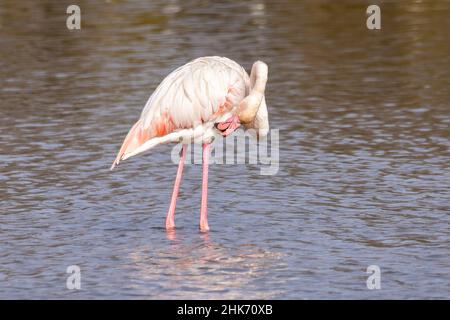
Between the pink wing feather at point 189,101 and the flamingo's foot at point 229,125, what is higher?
the pink wing feather at point 189,101

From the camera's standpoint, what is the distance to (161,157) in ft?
38.3

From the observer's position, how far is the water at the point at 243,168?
8195mm

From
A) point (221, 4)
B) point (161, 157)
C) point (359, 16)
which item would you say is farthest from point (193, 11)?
point (161, 157)

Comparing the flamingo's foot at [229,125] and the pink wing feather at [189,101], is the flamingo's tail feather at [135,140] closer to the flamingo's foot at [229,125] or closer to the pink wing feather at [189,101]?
the pink wing feather at [189,101]

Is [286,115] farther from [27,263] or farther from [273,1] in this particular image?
[273,1]

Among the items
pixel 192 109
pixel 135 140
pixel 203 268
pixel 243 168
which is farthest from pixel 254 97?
pixel 243 168

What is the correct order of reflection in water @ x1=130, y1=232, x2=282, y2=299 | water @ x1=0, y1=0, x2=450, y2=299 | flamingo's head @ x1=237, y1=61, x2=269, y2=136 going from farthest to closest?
flamingo's head @ x1=237, y1=61, x2=269, y2=136
water @ x1=0, y1=0, x2=450, y2=299
reflection in water @ x1=130, y1=232, x2=282, y2=299

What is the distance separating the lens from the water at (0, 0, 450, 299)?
8195 mm

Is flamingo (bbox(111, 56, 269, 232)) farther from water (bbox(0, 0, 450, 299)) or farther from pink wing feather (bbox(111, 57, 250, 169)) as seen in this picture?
water (bbox(0, 0, 450, 299))

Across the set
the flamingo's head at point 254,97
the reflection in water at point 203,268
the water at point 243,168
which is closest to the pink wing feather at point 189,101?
the flamingo's head at point 254,97

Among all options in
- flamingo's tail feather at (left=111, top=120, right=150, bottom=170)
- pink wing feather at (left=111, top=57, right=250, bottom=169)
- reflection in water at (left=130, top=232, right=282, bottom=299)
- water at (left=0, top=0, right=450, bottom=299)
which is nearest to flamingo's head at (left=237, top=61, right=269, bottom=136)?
pink wing feather at (left=111, top=57, right=250, bottom=169)

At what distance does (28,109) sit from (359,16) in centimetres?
654

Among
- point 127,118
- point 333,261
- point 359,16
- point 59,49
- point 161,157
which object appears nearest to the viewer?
point 333,261

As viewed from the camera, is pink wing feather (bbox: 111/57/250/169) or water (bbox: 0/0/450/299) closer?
water (bbox: 0/0/450/299)
